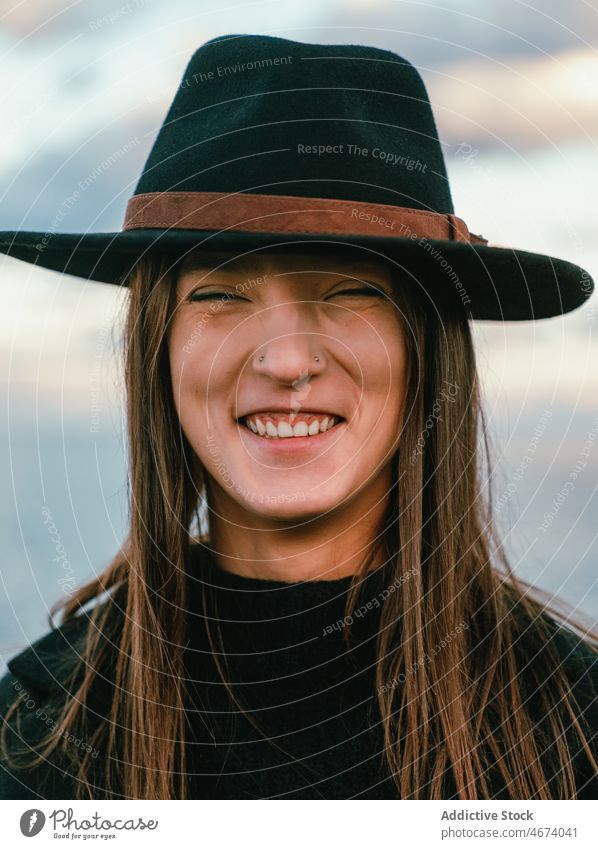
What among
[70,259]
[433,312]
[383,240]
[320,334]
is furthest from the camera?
[70,259]

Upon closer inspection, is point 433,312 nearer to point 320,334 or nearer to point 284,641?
point 320,334

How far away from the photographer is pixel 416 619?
2.70 m

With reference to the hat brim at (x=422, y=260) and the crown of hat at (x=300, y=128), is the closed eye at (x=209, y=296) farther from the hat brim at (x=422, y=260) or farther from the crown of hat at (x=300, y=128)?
the crown of hat at (x=300, y=128)

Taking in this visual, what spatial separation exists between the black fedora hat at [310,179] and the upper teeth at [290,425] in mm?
430

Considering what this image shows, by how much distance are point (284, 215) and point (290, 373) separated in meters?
0.37

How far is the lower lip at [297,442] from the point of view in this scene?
2.60 m

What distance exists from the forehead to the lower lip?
39cm

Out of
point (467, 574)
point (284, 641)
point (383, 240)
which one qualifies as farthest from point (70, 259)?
point (467, 574)

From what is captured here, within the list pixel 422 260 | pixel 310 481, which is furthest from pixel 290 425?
pixel 422 260

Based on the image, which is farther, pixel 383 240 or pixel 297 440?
pixel 297 440

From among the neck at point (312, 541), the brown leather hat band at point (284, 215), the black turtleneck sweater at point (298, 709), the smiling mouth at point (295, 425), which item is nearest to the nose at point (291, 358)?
the smiling mouth at point (295, 425)

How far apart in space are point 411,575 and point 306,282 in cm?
81

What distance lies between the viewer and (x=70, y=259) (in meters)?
2.87

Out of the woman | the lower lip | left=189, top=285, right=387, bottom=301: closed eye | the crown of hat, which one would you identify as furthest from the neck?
the crown of hat
